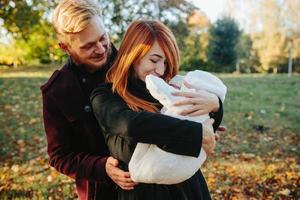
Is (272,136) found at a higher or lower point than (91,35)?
lower

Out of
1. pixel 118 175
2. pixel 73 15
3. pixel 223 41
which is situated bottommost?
pixel 223 41

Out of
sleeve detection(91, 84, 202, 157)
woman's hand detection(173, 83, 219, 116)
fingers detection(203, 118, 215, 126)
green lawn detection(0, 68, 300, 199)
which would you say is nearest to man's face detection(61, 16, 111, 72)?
sleeve detection(91, 84, 202, 157)

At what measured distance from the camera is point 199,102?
5.55 ft

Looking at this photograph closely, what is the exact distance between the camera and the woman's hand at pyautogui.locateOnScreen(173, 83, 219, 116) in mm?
1655

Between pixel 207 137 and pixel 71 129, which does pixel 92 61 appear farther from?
pixel 207 137

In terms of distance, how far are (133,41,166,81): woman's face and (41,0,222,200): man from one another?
0.91ft

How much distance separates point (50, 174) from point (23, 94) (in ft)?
20.5

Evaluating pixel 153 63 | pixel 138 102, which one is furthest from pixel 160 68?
pixel 138 102

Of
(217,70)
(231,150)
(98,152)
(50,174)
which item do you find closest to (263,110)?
(231,150)

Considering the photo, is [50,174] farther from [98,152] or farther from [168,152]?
[168,152]

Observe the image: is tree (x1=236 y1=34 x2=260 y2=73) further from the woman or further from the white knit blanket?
the white knit blanket

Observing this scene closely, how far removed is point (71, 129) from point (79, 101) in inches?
6.3

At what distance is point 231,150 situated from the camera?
6441 mm

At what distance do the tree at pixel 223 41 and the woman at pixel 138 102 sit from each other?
26.6 m
